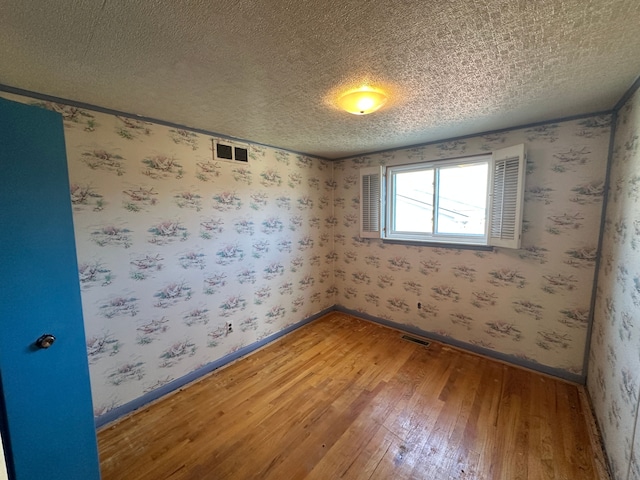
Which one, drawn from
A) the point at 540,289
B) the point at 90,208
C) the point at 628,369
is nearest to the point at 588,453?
the point at 628,369

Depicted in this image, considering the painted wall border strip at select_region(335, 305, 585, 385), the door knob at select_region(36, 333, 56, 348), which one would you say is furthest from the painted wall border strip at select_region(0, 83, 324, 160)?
the painted wall border strip at select_region(335, 305, 585, 385)

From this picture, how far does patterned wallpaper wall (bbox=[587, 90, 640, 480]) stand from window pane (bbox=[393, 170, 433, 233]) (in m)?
1.40

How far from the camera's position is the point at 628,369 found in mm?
1361

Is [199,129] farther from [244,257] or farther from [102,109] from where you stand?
[244,257]

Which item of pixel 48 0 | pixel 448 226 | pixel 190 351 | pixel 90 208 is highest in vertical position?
pixel 48 0

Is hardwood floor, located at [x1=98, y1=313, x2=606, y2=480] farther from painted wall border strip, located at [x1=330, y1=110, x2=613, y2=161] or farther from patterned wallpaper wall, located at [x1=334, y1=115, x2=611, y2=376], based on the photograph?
painted wall border strip, located at [x1=330, y1=110, x2=613, y2=161]

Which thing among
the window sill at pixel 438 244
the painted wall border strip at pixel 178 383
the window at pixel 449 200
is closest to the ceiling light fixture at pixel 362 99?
the window at pixel 449 200

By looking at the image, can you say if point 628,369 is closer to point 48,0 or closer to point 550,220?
point 550,220

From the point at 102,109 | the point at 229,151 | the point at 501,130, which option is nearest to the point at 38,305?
the point at 102,109

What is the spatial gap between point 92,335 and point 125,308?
9.4 inches

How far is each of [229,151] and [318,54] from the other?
153 centimetres

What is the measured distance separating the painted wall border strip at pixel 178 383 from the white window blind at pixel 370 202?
1576mm

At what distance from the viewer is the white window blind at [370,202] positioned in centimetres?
321

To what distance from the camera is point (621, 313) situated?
1.51m
